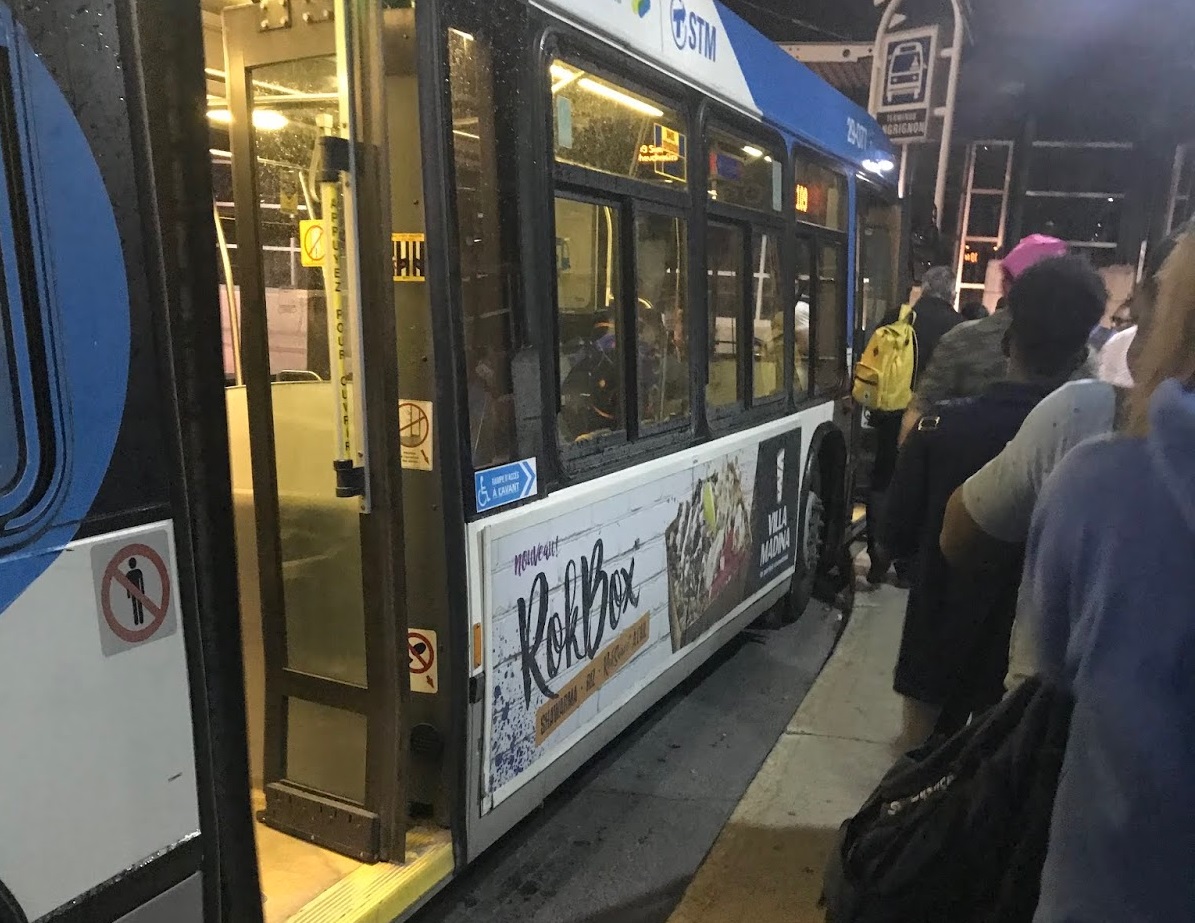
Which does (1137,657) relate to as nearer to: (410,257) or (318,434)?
(410,257)

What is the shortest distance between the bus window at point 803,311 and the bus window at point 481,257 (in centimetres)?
278

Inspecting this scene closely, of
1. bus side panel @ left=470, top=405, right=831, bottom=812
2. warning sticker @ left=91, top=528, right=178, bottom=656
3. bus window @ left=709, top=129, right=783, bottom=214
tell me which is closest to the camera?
warning sticker @ left=91, top=528, right=178, bottom=656

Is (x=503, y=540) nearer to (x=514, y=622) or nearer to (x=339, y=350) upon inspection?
(x=514, y=622)

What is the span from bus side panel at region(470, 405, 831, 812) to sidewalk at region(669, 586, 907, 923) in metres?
0.62

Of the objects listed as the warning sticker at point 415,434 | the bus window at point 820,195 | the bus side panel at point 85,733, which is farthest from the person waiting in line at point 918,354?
the bus side panel at point 85,733

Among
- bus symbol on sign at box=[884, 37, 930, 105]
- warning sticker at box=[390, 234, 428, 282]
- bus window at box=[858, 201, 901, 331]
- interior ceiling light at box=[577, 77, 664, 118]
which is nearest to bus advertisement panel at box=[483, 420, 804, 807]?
warning sticker at box=[390, 234, 428, 282]

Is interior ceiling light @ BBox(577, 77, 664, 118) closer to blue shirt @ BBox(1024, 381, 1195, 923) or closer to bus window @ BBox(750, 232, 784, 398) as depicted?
bus window @ BBox(750, 232, 784, 398)

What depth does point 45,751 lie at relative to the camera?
1538 mm

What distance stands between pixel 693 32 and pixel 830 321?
8.25ft

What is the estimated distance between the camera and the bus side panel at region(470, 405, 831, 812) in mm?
2760

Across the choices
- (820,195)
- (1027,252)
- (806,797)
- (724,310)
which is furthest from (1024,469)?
(820,195)

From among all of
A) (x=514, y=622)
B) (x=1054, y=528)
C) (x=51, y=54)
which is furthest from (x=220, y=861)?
(x=1054, y=528)

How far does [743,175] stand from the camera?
4.34m

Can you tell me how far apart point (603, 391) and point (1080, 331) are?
154 centimetres
